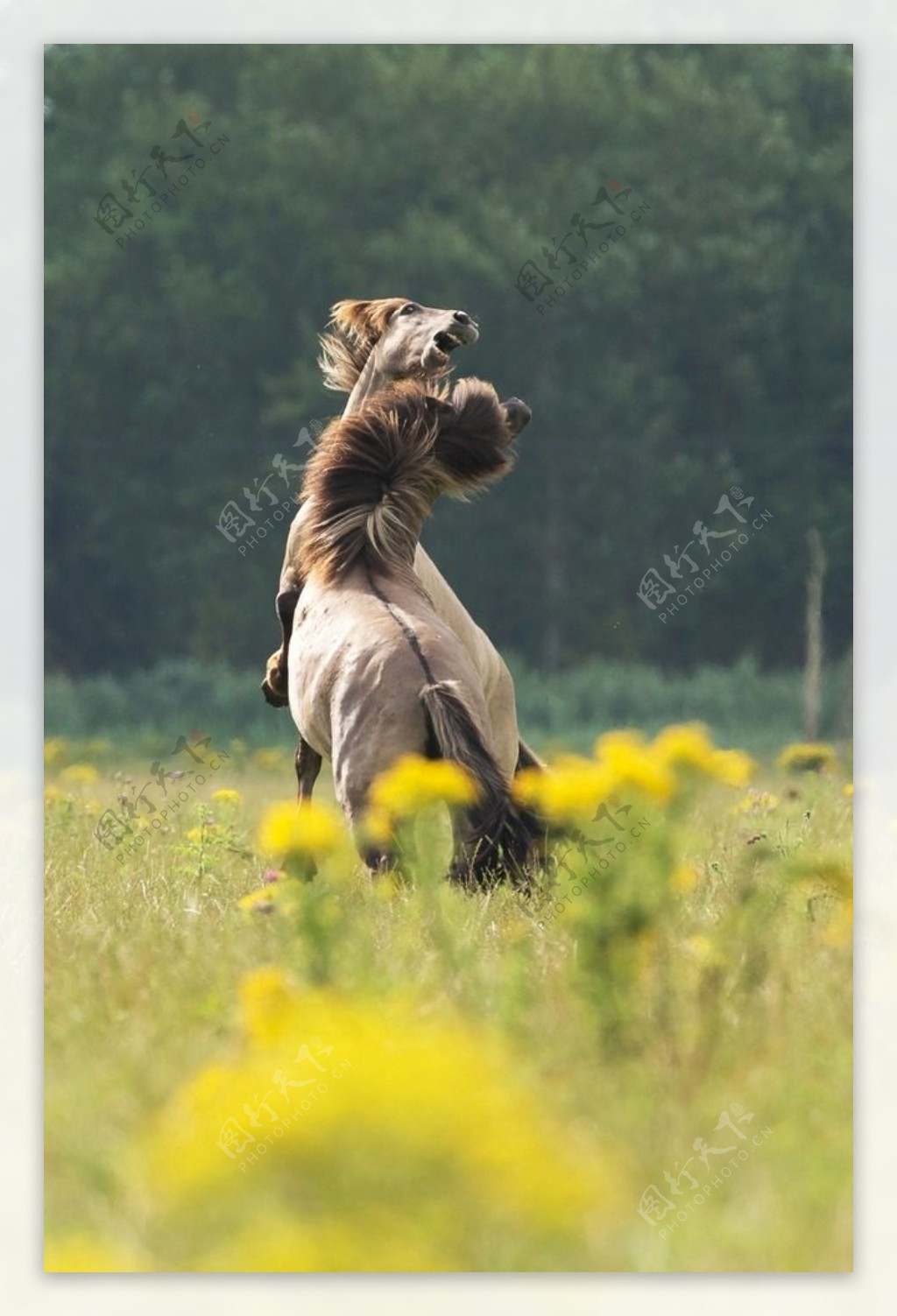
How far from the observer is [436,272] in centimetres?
1736

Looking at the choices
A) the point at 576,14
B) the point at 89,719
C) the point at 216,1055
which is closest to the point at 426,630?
the point at 576,14

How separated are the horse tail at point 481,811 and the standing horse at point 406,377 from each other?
963 mm

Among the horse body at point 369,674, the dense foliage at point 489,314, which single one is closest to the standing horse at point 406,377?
the horse body at point 369,674

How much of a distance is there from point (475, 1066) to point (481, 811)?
99.1 inches

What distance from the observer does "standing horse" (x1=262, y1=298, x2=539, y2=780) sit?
6090 mm

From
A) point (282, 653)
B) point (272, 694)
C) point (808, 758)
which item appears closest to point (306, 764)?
point (272, 694)

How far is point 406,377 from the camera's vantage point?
6.45 meters

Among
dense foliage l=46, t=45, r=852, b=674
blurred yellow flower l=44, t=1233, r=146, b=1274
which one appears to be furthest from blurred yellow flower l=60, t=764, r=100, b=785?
dense foliage l=46, t=45, r=852, b=674

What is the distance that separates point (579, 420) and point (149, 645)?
4.24 meters

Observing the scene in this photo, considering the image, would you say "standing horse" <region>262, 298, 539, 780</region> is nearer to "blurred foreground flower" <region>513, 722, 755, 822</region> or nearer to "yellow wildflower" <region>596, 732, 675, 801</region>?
"blurred foreground flower" <region>513, 722, 755, 822</region>

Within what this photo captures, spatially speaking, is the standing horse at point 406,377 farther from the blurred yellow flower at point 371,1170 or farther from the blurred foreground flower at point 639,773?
the blurred yellow flower at point 371,1170

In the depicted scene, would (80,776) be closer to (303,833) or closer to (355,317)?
(355,317)

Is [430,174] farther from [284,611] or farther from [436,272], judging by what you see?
[284,611]

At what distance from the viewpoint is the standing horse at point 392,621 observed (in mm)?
4859
